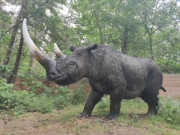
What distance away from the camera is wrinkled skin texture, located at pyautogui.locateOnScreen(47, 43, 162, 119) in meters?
2.84

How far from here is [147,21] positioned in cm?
815

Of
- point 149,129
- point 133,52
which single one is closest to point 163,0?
point 133,52

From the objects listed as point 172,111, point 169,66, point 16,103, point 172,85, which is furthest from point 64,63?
point 169,66

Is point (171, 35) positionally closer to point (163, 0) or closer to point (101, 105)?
point (163, 0)

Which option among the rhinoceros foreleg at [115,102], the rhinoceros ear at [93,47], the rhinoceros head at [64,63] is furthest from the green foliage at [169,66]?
the rhinoceros head at [64,63]

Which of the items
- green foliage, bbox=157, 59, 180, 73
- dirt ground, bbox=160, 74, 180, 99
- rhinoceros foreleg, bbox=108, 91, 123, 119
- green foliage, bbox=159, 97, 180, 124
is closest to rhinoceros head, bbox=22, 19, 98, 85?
rhinoceros foreleg, bbox=108, 91, 123, 119

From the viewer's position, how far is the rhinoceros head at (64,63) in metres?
2.66

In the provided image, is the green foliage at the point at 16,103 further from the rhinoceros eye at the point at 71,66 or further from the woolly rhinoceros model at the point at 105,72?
the rhinoceros eye at the point at 71,66

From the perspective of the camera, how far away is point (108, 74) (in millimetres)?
3162

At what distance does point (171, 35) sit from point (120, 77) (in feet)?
23.2

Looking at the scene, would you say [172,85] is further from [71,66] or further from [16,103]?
[16,103]

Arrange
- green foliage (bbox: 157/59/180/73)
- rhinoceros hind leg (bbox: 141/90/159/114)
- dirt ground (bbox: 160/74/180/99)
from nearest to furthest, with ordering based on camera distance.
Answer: rhinoceros hind leg (bbox: 141/90/159/114) → dirt ground (bbox: 160/74/180/99) → green foliage (bbox: 157/59/180/73)

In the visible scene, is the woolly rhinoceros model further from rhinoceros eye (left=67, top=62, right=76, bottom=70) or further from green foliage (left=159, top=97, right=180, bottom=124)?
green foliage (left=159, top=97, right=180, bottom=124)

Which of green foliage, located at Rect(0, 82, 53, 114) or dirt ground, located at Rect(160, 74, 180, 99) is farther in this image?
dirt ground, located at Rect(160, 74, 180, 99)
